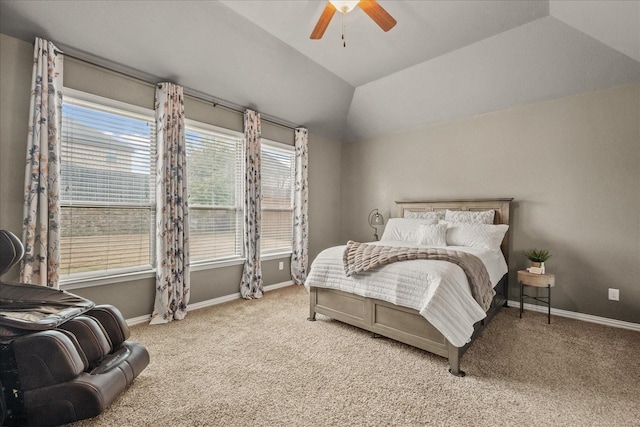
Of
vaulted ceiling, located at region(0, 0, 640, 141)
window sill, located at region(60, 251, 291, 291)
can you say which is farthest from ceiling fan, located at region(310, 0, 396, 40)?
window sill, located at region(60, 251, 291, 291)

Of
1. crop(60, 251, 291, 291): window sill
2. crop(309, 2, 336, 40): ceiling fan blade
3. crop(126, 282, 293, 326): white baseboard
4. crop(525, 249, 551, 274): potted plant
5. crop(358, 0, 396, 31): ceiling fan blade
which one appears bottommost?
crop(126, 282, 293, 326): white baseboard

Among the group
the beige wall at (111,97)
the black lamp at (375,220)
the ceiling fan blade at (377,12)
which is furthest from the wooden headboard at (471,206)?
the ceiling fan blade at (377,12)

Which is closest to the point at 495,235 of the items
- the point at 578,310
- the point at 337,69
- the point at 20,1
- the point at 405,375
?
the point at 578,310

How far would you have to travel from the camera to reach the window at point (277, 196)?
173 inches

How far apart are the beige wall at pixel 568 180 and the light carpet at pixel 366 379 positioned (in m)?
0.60

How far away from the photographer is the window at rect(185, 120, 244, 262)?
3541 millimetres

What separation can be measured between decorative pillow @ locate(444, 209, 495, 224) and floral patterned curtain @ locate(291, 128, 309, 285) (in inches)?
85.4

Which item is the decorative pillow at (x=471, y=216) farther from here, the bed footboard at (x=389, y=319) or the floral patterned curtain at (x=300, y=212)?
the floral patterned curtain at (x=300, y=212)

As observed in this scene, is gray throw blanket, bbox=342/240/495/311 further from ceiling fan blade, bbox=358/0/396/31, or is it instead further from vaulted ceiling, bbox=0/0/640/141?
vaulted ceiling, bbox=0/0/640/141

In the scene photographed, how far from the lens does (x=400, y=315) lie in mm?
2416

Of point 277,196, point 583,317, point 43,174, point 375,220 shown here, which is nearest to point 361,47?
point 277,196

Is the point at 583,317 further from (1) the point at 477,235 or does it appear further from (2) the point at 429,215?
(2) the point at 429,215

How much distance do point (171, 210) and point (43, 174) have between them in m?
1.06

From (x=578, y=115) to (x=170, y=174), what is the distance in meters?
4.70
